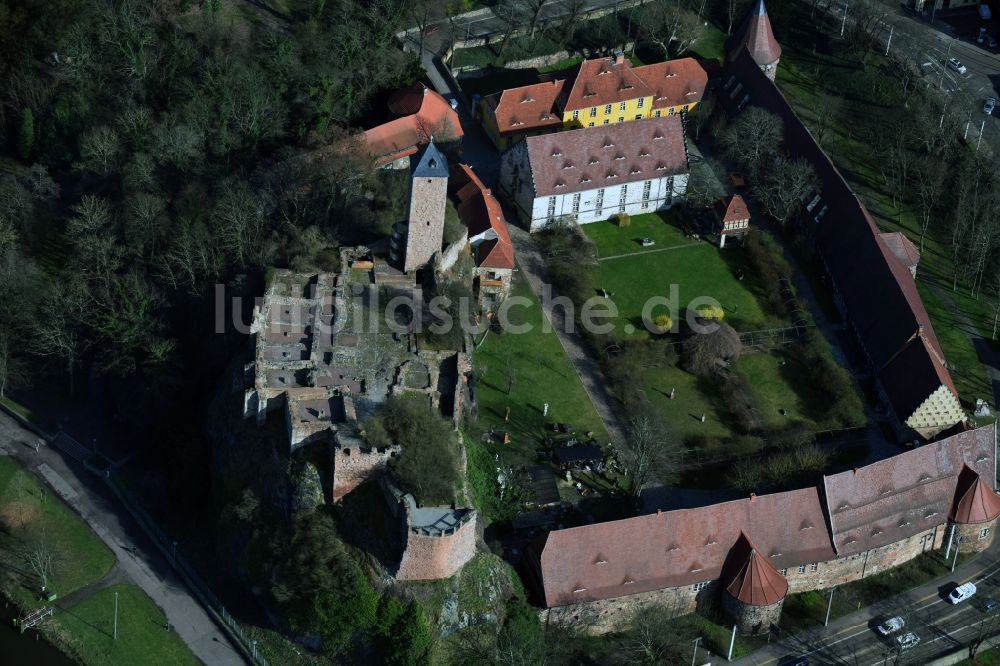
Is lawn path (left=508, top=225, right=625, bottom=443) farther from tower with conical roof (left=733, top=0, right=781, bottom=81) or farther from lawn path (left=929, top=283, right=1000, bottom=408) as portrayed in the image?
tower with conical roof (left=733, top=0, right=781, bottom=81)

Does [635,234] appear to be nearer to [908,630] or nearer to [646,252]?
[646,252]

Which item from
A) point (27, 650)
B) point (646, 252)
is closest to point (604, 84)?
point (646, 252)

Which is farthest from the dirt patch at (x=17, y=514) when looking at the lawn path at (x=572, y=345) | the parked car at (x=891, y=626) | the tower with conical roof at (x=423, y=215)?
the parked car at (x=891, y=626)

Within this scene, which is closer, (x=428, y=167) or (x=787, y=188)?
(x=428, y=167)

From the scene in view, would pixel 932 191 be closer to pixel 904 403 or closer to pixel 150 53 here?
pixel 904 403

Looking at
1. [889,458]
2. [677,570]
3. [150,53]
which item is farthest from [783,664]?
[150,53]
